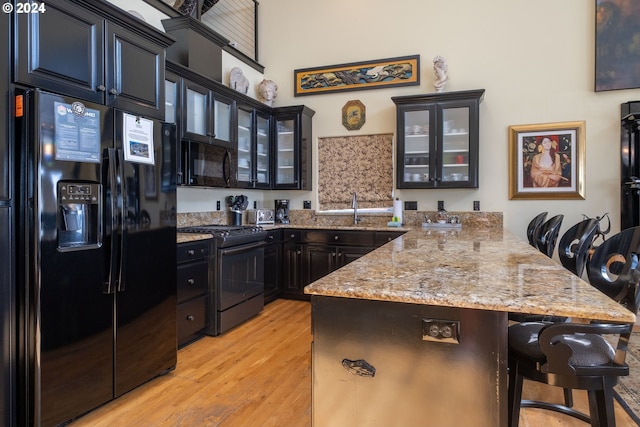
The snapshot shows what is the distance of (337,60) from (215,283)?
10.8 ft

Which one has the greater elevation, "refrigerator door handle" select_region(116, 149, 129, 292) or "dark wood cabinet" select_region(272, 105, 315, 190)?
"dark wood cabinet" select_region(272, 105, 315, 190)

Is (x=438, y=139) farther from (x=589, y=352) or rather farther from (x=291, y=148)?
(x=589, y=352)

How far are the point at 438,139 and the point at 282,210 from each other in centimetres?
212

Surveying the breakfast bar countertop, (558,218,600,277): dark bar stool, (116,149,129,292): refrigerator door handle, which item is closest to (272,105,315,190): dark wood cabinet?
(116,149,129,292): refrigerator door handle

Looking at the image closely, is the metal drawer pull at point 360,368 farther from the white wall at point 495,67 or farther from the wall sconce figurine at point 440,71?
the wall sconce figurine at point 440,71

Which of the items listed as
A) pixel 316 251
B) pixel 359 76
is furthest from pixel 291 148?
pixel 316 251

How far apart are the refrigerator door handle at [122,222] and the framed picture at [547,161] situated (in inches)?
152

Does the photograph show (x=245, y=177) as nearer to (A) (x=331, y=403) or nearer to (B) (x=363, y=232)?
(B) (x=363, y=232)

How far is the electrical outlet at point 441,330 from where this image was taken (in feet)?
3.68

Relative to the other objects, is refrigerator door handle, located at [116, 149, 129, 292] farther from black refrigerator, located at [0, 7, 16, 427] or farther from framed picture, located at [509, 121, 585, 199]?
framed picture, located at [509, 121, 585, 199]

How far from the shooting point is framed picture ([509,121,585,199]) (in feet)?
A: 13.4

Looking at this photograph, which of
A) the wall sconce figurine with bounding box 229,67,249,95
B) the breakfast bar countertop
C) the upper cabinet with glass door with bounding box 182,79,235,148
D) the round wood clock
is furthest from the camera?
the round wood clock

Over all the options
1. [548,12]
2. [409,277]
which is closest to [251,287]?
[409,277]

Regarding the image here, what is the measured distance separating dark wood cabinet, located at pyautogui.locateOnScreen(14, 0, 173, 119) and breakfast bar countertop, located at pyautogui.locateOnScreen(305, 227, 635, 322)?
167cm
